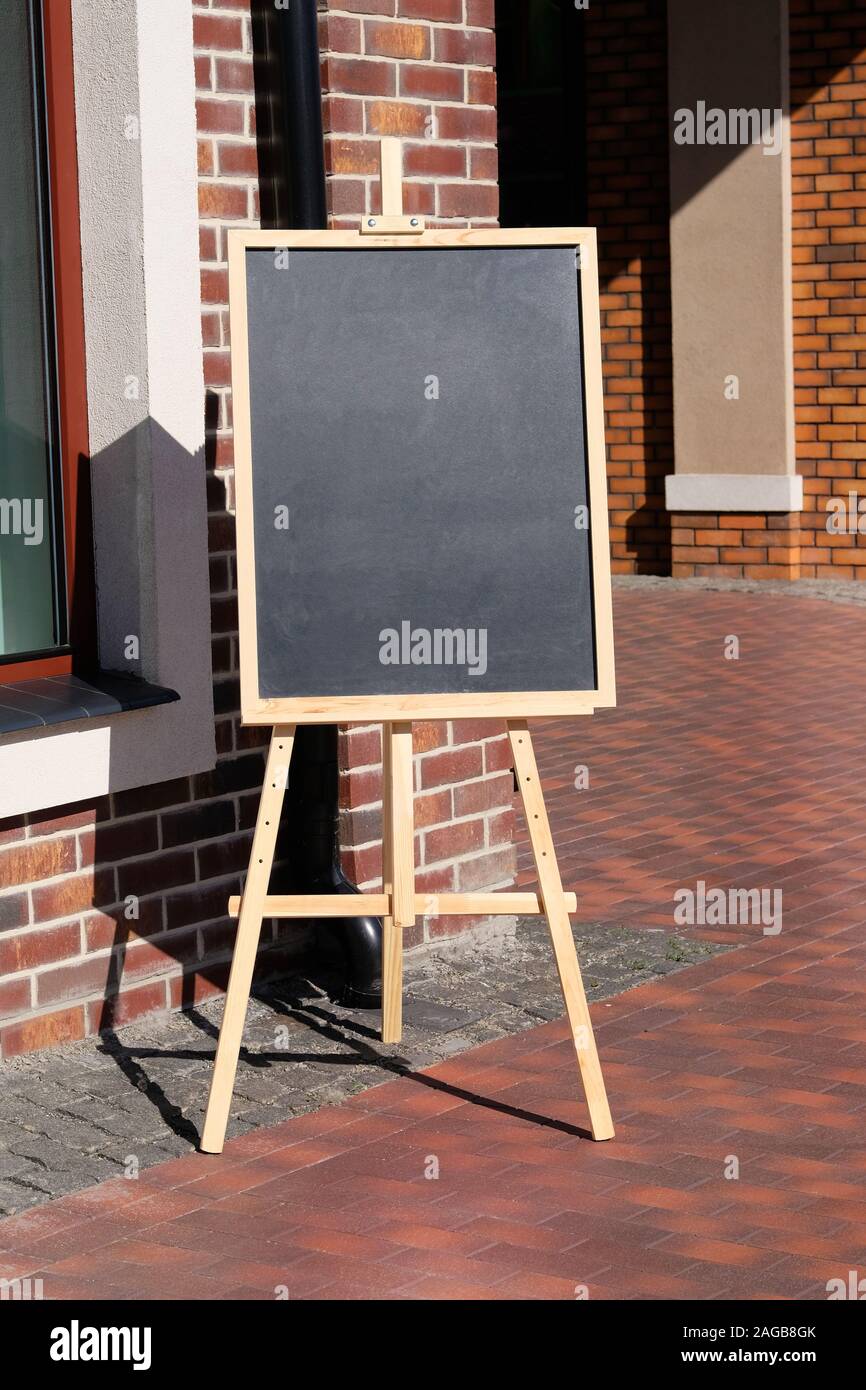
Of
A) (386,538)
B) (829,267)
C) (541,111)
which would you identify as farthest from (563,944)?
(541,111)

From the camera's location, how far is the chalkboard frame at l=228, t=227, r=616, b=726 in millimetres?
4398

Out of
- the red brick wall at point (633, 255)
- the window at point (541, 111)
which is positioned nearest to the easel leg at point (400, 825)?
the red brick wall at point (633, 255)

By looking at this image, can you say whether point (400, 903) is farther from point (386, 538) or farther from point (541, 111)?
point (541, 111)

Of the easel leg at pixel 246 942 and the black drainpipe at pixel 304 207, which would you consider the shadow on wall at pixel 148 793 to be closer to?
the black drainpipe at pixel 304 207

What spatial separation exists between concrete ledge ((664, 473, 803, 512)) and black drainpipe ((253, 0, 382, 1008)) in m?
7.56

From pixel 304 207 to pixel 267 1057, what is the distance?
2.17 m

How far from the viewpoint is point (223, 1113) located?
4.37 meters

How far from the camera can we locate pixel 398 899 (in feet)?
14.8

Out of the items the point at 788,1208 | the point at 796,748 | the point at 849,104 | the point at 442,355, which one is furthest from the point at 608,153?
the point at 788,1208

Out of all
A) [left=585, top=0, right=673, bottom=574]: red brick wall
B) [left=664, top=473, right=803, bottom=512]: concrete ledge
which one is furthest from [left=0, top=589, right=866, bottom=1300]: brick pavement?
[left=585, top=0, right=673, bottom=574]: red brick wall

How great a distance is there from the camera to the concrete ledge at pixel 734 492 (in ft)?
41.3

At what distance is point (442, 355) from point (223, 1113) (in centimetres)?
171

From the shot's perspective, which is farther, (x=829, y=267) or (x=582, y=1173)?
(x=829, y=267)

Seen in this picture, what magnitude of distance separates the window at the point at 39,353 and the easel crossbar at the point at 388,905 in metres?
1.10
